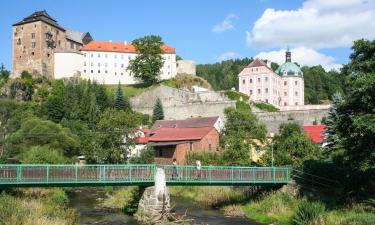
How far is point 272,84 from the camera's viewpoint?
4099 inches

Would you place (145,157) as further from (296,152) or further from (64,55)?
(64,55)

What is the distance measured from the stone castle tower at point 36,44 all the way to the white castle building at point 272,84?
40.8 m

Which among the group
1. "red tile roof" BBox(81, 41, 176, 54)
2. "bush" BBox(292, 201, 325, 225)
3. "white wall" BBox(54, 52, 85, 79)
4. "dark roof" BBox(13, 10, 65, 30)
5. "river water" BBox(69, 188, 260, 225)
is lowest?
"river water" BBox(69, 188, 260, 225)

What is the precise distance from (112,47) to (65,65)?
1212 cm

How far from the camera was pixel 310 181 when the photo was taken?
117 feet

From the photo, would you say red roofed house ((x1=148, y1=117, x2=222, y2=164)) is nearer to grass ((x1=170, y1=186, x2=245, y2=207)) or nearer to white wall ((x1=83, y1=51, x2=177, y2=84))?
grass ((x1=170, y1=186, x2=245, y2=207))

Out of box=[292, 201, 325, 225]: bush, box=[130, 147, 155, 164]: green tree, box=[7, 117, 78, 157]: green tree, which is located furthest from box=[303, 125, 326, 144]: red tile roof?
box=[292, 201, 325, 225]: bush

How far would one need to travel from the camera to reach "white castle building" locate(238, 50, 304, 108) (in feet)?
342

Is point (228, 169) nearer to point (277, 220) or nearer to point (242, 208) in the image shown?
point (242, 208)

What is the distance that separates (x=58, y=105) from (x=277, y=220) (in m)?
63.5

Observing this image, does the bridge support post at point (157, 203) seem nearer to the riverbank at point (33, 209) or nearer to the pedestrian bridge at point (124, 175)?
the pedestrian bridge at point (124, 175)

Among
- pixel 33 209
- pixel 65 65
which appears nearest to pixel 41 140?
pixel 33 209

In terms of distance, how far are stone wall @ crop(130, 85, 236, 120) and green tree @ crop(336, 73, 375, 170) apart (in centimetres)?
5788

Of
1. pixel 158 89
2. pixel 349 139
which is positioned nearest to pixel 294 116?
pixel 158 89
